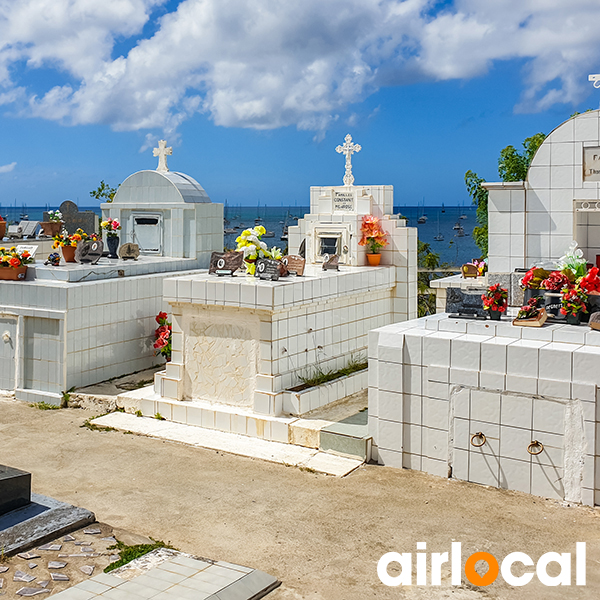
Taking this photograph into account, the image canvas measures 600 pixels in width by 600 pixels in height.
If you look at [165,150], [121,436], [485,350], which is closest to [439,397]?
[485,350]

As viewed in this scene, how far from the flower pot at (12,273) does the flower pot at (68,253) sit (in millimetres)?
1215

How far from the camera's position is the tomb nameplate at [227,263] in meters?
11.9

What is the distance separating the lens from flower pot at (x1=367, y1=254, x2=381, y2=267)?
14531 millimetres

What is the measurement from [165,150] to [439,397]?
10.1 metres

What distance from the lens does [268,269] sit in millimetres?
11477

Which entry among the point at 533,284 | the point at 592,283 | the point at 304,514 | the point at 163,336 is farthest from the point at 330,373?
the point at 592,283

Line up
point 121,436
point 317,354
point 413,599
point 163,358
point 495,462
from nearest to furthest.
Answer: point 413,599 → point 495,462 → point 121,436 → point 317,354 → point 163,358

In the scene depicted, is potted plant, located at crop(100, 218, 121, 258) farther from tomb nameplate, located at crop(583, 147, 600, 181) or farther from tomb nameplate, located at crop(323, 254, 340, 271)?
tomb nameplate, located at crop(583, 147, 600, 181)

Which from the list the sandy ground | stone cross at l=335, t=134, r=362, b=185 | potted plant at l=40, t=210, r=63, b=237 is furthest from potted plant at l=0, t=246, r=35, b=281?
stone cross at l=335, t=134, r=362, b=185

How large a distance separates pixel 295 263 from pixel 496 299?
413 cm

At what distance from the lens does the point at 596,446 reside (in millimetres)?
7680

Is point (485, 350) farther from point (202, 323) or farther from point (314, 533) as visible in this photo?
point (202, 323)

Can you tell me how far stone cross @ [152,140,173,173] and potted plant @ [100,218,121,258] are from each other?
174 cm

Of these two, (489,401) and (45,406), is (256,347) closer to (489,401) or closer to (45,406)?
(489,401)
